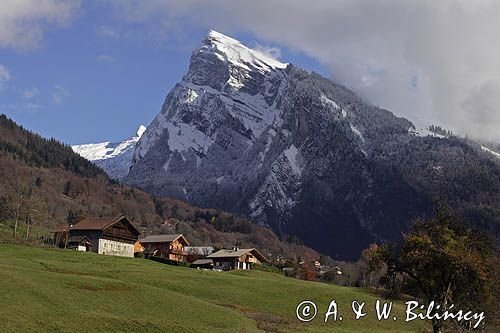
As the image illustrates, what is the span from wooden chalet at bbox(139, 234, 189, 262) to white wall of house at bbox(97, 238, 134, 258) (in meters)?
21.2

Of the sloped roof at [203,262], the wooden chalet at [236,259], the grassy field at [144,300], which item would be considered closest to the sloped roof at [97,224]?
the sloped roof at [203,262]

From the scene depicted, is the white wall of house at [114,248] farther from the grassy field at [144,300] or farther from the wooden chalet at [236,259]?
the grassy field at [144,300]

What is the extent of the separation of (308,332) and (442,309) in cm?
1898

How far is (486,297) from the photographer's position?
1813 inches

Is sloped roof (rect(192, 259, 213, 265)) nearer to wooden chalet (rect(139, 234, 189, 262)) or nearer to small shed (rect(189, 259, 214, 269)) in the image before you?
small shed (rect(189, 259, 214, 269))

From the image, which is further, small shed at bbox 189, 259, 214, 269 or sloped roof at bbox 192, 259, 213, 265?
sloped roof at bbox 192, 259, 213, 265

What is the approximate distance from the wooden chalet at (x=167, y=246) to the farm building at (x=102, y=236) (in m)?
22.1

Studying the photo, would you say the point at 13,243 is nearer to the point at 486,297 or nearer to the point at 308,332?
the point at 308,332

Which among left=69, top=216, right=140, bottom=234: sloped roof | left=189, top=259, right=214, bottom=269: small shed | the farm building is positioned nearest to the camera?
the farm building

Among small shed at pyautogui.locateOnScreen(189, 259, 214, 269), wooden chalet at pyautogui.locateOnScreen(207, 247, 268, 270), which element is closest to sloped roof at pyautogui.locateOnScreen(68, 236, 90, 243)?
small shed at pyautogui.locateOnScreen(189, 259, 214, 269)

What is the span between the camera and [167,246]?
6836 inches

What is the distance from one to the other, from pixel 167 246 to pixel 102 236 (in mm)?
33483

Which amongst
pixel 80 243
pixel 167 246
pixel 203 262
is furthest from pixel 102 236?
pixel 167 246

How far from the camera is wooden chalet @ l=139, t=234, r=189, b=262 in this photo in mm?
172125
